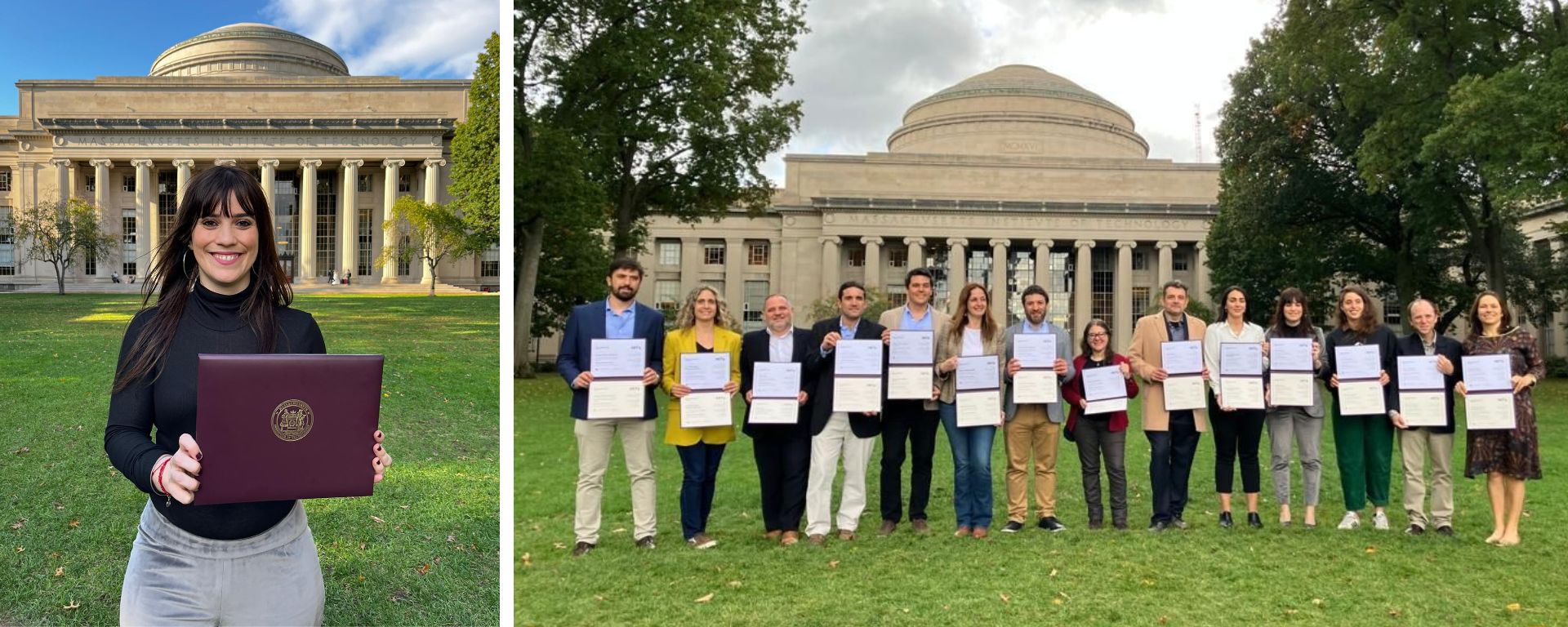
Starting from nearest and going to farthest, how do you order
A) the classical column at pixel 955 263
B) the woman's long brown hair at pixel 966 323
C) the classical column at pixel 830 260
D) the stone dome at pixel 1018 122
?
the woman's long brown hair at pixel 966 323 < the classical column at pixel 830 260 < the classical column at pixel 955 263 < the stone dome at pixel 1018 122

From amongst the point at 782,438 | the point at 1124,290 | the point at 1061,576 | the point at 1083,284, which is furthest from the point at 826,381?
the point at 1124,290

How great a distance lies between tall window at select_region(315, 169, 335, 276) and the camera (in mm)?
6090

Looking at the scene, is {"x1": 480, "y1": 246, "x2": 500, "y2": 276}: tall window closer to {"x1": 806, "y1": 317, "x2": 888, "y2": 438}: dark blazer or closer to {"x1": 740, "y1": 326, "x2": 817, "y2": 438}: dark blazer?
{"x1": 740, "y1": 326, "x2": 817, "y2": 438}: dark blazer

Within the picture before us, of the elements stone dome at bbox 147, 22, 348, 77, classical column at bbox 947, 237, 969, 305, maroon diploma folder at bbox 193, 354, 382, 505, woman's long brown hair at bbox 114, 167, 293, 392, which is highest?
classical column at bbox 947, 237, 969, 305

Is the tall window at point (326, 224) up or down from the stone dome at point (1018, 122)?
down

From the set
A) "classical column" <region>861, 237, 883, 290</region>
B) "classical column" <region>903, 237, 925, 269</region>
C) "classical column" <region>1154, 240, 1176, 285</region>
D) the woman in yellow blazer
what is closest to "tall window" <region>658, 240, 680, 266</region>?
"classical column" <region>861, 237, 883, 290</region>

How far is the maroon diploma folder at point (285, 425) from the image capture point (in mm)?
2744

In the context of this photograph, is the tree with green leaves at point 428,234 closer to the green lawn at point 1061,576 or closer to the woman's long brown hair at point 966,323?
the green lawn at point 1061,576

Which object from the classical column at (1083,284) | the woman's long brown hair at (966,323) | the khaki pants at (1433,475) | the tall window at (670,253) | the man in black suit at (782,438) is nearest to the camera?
the man in black suit at (782,438)

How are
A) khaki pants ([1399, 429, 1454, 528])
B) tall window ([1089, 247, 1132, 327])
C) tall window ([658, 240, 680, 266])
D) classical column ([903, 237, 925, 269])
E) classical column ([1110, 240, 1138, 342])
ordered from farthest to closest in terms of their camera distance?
tall window ([1089, 247, 1132, 327]) < tall window ([658, 240, 680, 266]) < classical column ([1110, 240, 1138, 342]) < classical column ([903, 237, 925, 269]) < khaki pants ([1399, 429, 1454, 528])

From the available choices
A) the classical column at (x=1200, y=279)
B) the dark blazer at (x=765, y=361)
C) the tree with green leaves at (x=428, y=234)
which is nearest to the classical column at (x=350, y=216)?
the tree with green leaves at (x=428, y=234)

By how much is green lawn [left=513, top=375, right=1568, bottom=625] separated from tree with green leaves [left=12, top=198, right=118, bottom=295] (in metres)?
3.04

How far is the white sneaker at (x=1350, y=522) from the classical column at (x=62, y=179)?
29.3 feet

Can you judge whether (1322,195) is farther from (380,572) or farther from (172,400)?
(172,400)
